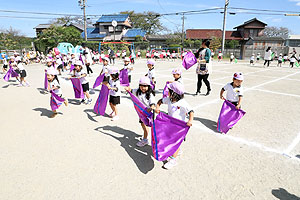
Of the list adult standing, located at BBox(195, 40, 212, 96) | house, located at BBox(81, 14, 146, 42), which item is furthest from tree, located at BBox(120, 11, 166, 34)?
adult standing, located at BBox(195, 40, 212, 96)

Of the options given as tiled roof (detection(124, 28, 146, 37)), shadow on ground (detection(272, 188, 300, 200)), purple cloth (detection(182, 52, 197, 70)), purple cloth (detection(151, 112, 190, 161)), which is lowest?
shadow on ground (detection(272, 188, 300, 200))

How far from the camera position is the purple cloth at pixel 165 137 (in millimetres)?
3135

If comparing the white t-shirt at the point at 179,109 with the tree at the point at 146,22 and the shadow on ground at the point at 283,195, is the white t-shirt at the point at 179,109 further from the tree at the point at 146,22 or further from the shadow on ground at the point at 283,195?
the tree at the point at 146,22

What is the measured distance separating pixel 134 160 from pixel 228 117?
241 centimetres

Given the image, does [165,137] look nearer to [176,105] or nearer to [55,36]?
[176,105]

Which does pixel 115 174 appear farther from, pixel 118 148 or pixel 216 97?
pixel 216 97

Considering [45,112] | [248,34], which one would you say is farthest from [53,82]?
[248,34]

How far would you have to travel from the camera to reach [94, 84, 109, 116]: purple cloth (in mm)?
5078

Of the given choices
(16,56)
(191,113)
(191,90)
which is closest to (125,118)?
(191,113)

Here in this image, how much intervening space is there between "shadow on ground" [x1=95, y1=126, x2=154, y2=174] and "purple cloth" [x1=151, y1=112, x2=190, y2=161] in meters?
0.31

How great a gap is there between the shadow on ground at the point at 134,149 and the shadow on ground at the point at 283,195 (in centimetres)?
182

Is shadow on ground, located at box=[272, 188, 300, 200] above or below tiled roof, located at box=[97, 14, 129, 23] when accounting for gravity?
below

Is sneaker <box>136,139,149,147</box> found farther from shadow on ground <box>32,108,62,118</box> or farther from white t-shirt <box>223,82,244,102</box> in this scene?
shadow on ground <box>32,108,62,118</box>

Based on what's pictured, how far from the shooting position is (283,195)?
8.70 feet
